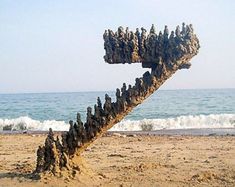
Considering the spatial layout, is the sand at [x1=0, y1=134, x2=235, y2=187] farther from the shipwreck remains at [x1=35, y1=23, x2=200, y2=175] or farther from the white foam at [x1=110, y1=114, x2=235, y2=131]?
the white foam at [x1=110, y1=114, x2=235, y2=131]

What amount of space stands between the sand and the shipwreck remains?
1.29 feet

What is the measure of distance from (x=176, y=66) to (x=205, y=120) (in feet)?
92.2

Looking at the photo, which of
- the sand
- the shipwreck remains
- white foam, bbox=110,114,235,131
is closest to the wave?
white foam, bbox=110,114,235,131

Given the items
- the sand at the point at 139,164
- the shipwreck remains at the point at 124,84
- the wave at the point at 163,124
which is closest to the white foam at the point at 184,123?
the wave at the point at 163,124

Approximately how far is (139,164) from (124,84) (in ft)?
9.85

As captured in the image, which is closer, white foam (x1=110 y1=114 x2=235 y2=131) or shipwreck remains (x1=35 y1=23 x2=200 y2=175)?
shipwreck remains (x1=35 y1=23 x2=200 y2=175)

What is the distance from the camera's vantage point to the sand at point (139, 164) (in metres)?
9.55

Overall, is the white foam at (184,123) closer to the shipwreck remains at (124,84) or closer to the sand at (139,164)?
the sand at (139,164)

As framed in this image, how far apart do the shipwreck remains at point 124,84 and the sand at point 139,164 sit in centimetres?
39

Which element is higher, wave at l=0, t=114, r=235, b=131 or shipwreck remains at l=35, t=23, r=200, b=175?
shipwreck remains at l=35, t=23, r=200, b=175

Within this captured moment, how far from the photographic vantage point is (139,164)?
11.8 m

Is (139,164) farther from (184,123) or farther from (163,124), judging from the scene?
(184,123)

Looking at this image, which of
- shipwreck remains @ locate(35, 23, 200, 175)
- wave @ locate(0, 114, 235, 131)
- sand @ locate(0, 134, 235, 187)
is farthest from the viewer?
wave @ locate(0, 114, 235, 131)

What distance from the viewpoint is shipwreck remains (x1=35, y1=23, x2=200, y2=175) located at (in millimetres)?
9016
